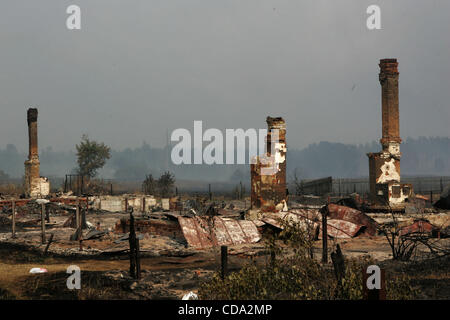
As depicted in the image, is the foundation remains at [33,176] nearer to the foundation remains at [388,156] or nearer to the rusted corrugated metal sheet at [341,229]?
the foundation remains at [388,156]

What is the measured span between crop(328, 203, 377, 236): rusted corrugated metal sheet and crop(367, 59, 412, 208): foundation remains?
5335 mm

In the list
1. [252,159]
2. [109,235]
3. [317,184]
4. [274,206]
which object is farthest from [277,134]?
[317,184]

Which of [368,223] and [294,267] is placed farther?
[368,223]

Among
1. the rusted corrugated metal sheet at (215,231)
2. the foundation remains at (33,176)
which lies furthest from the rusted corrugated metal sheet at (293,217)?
the foundation remains at (33,176)

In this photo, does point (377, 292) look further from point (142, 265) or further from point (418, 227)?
point (418, 227)

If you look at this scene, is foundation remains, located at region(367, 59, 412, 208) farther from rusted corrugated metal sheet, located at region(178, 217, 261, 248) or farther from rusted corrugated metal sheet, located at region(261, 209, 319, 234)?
rusted corrugated metal sheet, located at region(178, 217, 261, 248)

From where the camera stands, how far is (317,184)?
3334 cm

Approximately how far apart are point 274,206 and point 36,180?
734 inches

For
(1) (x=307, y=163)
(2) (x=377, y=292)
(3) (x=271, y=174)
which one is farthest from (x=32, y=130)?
(1) (x=307, y=163)

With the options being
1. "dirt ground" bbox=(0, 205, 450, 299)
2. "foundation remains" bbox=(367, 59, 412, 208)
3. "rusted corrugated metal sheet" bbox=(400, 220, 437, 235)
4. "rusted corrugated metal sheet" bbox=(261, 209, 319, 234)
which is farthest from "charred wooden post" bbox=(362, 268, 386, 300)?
"foundation remains" bbox=(367, 59, 412, 208)

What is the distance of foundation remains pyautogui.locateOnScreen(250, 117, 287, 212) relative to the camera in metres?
15.4

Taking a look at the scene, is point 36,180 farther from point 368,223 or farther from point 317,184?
point 368,223

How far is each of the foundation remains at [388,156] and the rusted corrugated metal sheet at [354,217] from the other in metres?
5.34

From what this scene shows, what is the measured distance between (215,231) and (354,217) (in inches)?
187
